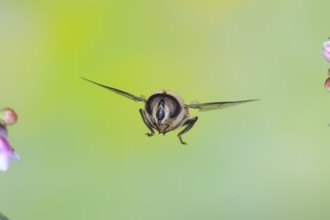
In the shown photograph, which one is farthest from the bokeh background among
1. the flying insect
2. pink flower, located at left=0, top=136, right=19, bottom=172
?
pink flower, located at left=0, top=136, right=19, bottom=172

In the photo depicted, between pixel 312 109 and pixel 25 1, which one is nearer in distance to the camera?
pixel 312 109

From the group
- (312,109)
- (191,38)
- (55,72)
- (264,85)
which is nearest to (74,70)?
(55,72)

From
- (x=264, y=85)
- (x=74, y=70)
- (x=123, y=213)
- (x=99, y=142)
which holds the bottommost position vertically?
(x=123, y=213)

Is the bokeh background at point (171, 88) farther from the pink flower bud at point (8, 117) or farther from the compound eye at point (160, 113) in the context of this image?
the pink flower bud at point (8, 117)

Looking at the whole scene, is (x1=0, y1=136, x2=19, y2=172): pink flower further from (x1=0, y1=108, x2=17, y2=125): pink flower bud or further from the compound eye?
the compound eye

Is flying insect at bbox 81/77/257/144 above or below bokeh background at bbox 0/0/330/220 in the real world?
below

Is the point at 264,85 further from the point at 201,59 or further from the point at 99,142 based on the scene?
the point at 99,142

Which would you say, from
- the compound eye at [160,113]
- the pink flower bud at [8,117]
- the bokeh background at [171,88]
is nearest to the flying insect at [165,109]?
the compound eye at [160,113]

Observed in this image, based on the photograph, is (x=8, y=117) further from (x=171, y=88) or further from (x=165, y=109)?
(x=171, y=88)
